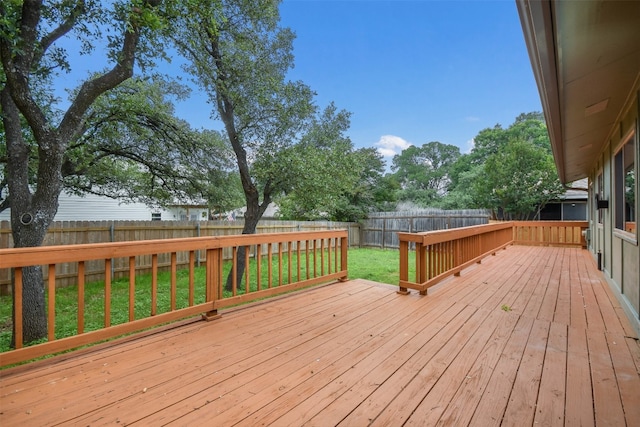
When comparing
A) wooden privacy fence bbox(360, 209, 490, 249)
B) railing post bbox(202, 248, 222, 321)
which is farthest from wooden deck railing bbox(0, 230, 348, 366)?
wooden privacy fence bbox(360, 209, 490, 249)

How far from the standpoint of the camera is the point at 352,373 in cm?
206

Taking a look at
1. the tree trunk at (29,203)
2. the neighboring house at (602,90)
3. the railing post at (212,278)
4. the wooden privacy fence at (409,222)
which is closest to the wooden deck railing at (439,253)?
the neighboring house at (602,90)

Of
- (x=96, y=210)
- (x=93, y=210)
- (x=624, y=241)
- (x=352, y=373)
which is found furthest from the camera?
(x=96, y=210)

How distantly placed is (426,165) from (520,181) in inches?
768

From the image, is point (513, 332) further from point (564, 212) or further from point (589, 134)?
point (564, 212)

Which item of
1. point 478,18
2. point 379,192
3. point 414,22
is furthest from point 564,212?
point 414,22

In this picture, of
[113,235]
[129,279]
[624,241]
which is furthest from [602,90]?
[113,235]

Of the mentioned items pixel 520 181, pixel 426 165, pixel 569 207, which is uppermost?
pixel 426 165

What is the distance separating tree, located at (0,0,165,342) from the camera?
3475mm

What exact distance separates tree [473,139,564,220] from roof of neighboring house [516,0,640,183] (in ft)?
31.5

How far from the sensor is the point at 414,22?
9.36m

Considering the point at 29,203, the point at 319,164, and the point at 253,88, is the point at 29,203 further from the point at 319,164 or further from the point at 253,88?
the point at 319,164

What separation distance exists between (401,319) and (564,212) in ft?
52.5

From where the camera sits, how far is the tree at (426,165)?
29939mm
